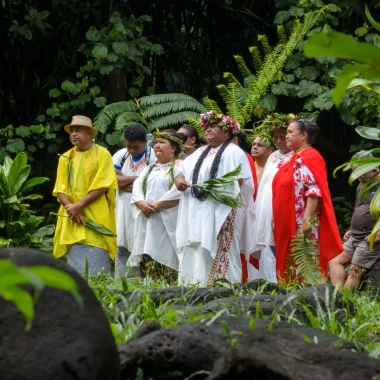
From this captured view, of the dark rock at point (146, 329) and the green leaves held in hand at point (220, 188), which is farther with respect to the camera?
the green leaves held in hand at point (220, 188)

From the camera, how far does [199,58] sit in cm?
1501

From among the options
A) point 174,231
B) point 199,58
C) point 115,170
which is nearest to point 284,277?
point 174,231

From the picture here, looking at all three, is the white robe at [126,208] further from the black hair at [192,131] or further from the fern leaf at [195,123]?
the fern leaf at [195,123]

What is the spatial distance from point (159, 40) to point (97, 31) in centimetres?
151

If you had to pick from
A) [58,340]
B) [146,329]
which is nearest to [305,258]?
[146,329]

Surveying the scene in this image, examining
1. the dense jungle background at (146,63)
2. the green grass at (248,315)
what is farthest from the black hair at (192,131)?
the green grass at (248,315)

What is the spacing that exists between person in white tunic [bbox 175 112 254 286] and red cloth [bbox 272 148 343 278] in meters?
0.36

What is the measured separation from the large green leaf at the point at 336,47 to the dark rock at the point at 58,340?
3.71 feet

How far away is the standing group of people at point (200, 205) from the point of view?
396 inches

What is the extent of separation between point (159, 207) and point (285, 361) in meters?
7.13

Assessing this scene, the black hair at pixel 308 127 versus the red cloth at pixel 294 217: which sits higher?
the black hair at pixel 308 127

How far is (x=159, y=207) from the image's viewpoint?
10.5 meters

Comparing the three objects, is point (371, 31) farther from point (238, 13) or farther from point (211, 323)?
point (211, 323)

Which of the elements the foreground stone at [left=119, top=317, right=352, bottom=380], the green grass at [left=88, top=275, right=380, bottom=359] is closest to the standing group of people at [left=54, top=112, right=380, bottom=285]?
the green grass at [left=88, top=275, right=380, bottom=359]
